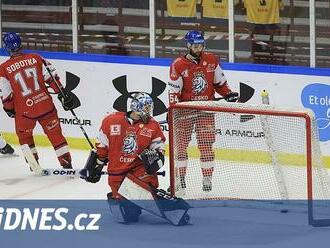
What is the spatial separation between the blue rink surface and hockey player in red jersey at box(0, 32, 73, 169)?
1587 millimetres

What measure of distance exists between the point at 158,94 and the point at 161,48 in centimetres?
53

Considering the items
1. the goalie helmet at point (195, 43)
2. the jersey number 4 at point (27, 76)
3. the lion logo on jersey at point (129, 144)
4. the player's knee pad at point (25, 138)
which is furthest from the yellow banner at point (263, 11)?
the lion logo on jersey at point (129, 144)

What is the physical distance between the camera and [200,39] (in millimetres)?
9625

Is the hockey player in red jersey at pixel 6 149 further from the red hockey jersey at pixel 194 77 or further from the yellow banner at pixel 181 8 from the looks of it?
the red hockey jersey at pixel 194 77

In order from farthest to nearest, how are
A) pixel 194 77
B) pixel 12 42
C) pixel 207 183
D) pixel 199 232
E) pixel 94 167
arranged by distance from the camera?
pixel 12 42, pixel 194 77, pixel 207 183, pixel 94 167, pixel 199 232

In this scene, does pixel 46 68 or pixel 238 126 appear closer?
pixel 238 126

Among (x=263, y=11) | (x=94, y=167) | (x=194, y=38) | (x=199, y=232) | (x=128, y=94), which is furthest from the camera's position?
(x=128, y=94)

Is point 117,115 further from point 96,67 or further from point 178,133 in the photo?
point 96,67

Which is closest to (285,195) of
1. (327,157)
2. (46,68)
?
(327,157)

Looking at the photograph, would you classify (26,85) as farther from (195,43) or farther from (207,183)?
(207,183)

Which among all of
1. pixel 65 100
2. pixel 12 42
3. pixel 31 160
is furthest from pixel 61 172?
pixel 12 42

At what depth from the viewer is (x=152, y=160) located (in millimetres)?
8586

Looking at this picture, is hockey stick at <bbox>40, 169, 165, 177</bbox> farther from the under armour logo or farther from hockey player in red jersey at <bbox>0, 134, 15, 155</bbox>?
the under armour logo

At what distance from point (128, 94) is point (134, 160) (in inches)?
115
